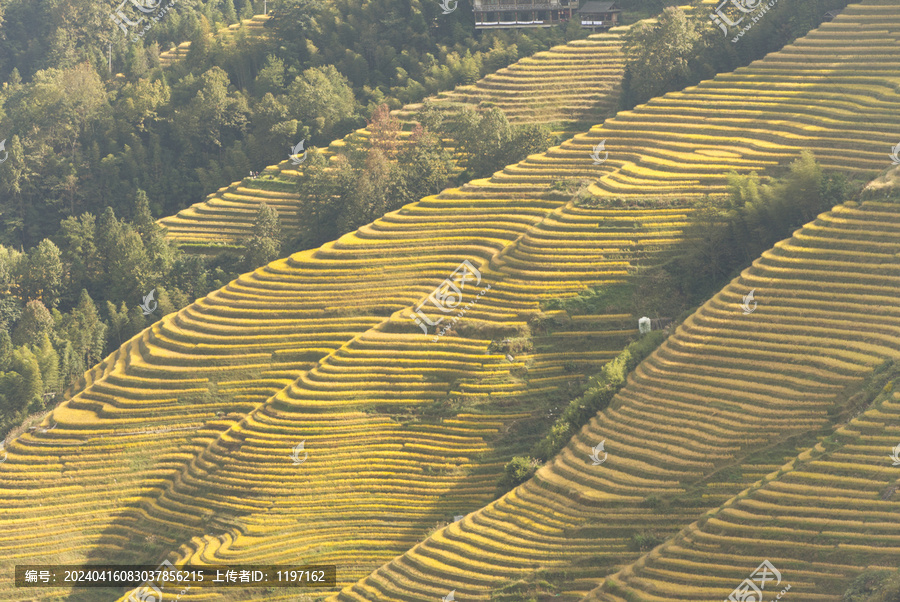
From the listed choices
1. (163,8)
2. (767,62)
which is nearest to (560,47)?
(767,62)

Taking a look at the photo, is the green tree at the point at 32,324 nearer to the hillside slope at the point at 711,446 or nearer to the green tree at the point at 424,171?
the green tree at the point at 424,171

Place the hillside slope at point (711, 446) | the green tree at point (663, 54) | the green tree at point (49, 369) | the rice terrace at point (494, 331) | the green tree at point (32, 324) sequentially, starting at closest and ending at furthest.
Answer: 1. the hillside slope at point (711, 446)
2. the rice terrace at point (494, 331)
3. the green tree at point (49, 369)
4. the green tree at point (32, 324)
5. the green tree at point (663, 54)

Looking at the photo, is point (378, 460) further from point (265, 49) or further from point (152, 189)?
point (265, 49)

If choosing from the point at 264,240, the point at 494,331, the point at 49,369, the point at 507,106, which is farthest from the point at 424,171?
the point at 49,369

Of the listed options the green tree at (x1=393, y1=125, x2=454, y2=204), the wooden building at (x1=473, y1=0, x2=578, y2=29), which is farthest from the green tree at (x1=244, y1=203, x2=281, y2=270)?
the wooden building at (x1=473, y1=0, x2=578, y2=29)

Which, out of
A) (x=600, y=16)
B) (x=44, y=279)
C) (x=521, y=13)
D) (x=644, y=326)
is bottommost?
(x=44, y=279)

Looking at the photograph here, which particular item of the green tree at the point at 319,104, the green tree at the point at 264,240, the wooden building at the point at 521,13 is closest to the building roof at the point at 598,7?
the wooden building at the point at 521,13

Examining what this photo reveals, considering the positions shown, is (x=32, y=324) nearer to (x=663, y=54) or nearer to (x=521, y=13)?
(x=663, y=54)
